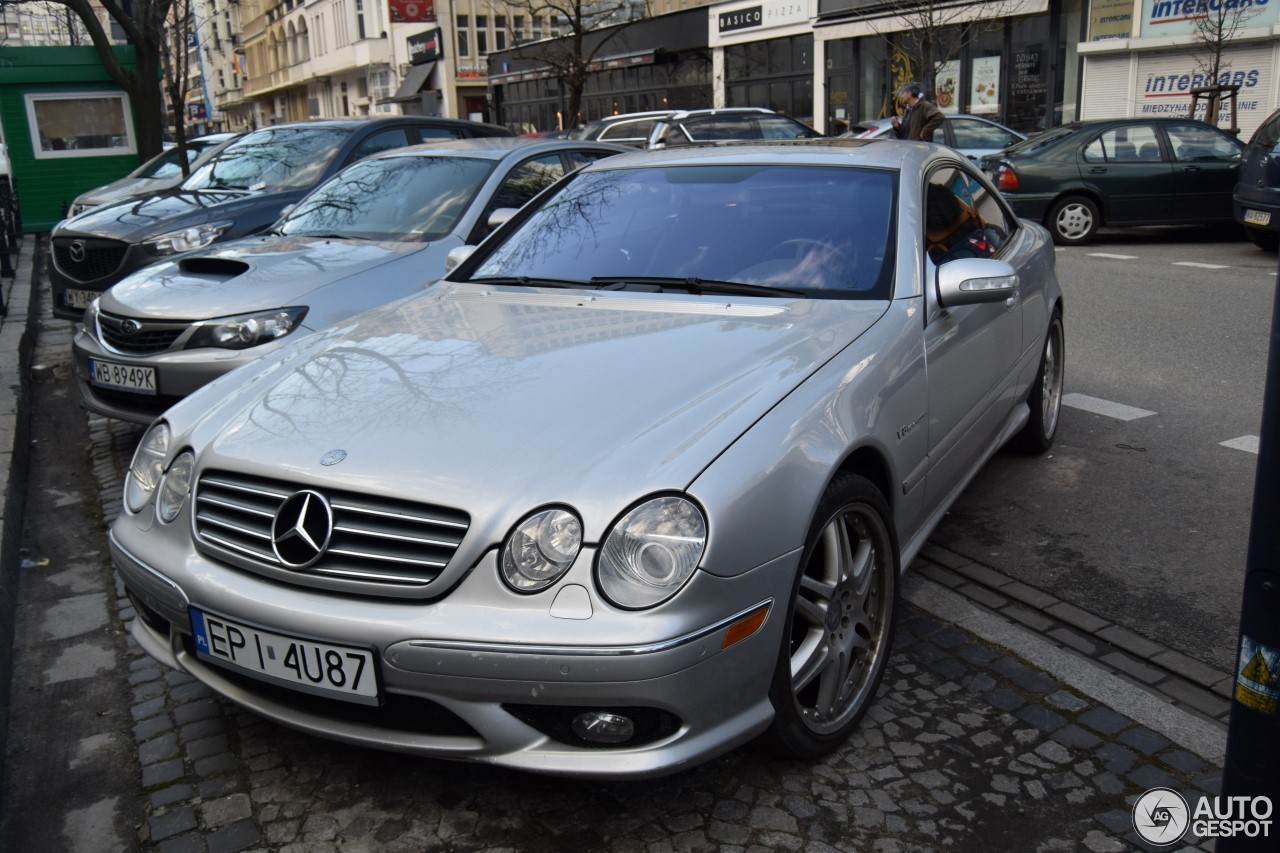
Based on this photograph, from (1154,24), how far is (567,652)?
23.4m

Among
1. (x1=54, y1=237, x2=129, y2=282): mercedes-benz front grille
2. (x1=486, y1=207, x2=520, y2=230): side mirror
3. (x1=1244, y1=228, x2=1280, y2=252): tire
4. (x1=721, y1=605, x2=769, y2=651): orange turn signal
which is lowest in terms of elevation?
(x1=1244, y1=228, x2=1280, y2=252): tire

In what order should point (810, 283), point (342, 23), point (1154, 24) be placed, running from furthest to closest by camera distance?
point (342, 23)
point (1154, 24)
point (810, 283)

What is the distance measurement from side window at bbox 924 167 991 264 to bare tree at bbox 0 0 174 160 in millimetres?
15474

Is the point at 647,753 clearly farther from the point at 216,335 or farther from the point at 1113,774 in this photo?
the point at 216,335

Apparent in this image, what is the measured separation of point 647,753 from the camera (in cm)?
244

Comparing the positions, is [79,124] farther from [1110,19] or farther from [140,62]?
[1110,19]

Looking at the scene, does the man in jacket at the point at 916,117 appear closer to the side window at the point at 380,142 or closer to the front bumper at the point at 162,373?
the side window at the point at 380,142

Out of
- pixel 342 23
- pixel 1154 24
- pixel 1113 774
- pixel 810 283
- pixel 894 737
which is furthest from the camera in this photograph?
pixel 342 23

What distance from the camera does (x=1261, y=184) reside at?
35.6 feet

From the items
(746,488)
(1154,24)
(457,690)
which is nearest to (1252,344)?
(746,488)

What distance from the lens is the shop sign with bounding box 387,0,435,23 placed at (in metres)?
50.4

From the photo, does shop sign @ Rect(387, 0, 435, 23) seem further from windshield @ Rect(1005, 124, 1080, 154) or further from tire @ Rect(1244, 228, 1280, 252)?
tire @ Rect(1244, 228, 1280, 252)

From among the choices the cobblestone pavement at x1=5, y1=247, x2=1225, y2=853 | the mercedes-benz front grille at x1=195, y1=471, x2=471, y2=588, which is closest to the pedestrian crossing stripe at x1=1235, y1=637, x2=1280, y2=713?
the cobblestone pavement at x1=5, y1=247, x2=1225, y2=853

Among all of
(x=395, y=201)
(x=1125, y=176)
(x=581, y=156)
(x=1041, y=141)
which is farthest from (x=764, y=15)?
(x=395, y=201)
